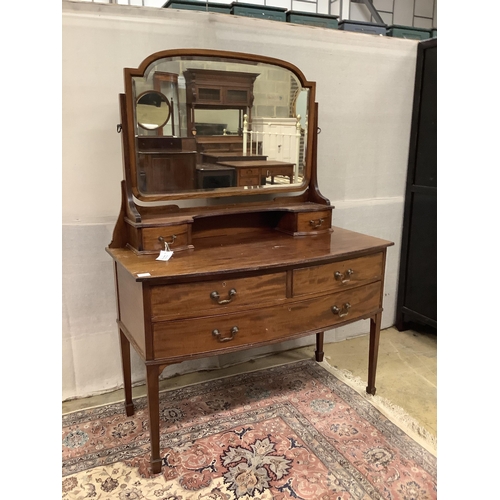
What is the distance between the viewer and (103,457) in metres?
1.76

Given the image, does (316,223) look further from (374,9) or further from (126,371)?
(374,9)

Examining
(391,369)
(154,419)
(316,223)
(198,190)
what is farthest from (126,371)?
(391,369)

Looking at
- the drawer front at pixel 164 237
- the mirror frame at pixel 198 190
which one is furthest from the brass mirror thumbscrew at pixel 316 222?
the drawer front at pixel 164 237

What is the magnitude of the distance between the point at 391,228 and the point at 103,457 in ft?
6.55

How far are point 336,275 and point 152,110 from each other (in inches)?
39.2

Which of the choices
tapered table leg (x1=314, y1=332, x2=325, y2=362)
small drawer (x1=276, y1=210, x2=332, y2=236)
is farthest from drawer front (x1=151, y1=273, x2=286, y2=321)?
tapered table leg (x1=314, y1=332, x2=325, y2=362)

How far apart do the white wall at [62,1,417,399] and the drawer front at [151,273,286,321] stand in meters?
0.69

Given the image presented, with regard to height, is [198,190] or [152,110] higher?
[152,110]

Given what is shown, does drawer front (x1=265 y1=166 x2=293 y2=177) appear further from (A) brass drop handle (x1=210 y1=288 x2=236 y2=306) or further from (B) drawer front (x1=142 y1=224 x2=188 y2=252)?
(A) brass drop handle (x1=210 y1=288 x2=236 y2=306)

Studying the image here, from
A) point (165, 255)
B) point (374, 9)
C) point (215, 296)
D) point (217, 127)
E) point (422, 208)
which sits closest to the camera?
point (215, 296)

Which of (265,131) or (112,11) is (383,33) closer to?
(265,131)

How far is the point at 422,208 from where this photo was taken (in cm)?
265

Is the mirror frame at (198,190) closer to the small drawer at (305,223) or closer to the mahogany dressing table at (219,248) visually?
the mahogany dressing table at (219,248)

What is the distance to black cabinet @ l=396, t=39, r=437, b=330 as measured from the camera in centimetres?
252
